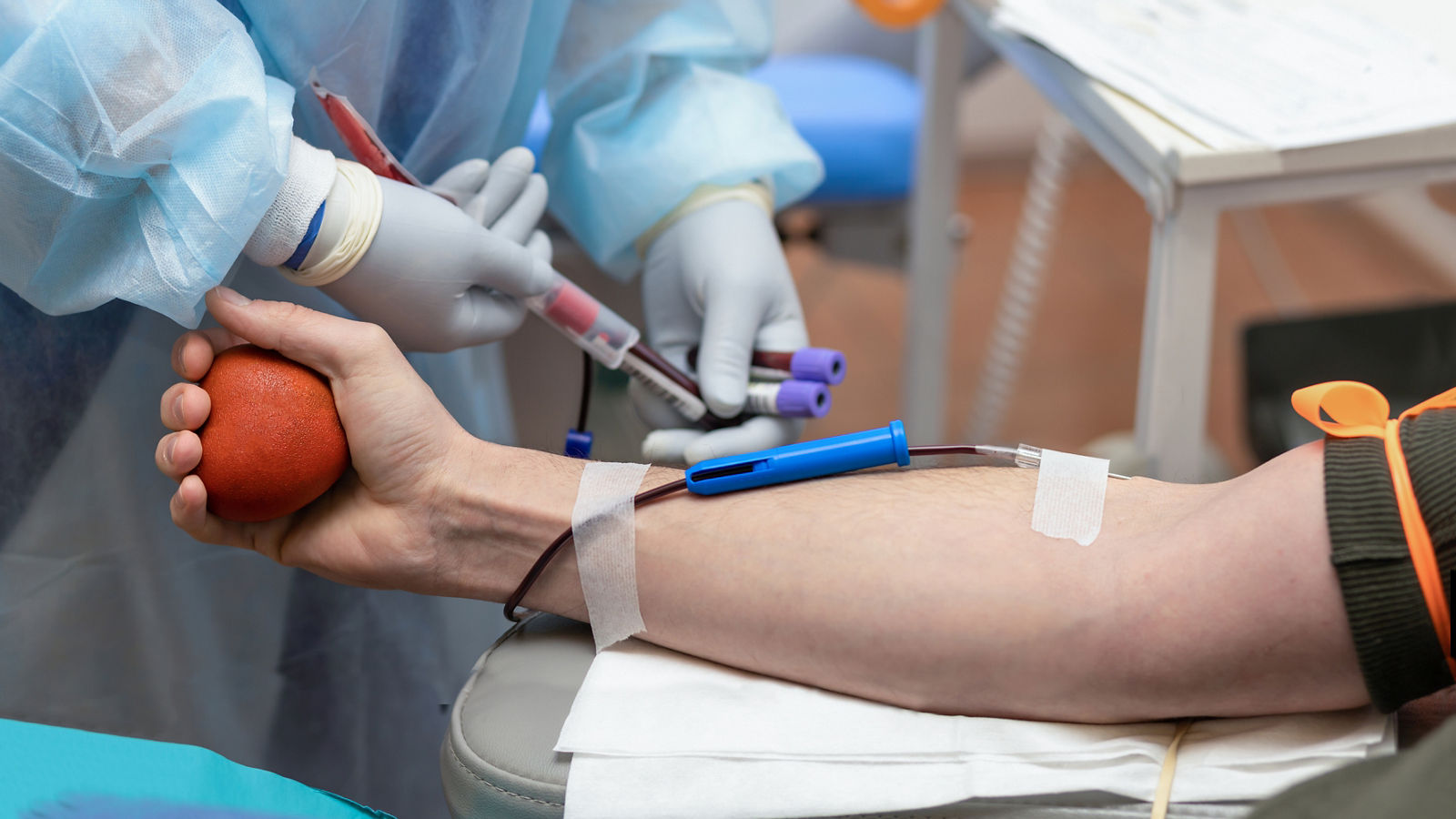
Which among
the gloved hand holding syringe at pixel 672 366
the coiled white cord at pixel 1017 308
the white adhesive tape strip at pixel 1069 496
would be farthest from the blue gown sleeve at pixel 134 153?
the coiled white cord at pixel 1017 308

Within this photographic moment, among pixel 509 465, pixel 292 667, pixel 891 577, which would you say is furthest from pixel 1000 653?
pixel 292 667

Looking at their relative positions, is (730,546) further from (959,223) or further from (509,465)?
(959,223)

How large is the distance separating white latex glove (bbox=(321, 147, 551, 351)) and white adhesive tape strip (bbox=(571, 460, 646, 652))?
0.16 meters

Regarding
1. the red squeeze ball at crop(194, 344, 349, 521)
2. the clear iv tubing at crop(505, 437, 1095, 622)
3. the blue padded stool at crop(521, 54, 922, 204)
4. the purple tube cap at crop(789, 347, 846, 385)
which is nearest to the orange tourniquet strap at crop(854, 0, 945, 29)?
the blue padded stool at crop(521, 54, 922, 204)

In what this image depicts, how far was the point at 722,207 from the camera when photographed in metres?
0.84

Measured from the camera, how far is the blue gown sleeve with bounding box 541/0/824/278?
840 mm

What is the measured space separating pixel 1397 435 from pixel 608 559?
0.42 meters

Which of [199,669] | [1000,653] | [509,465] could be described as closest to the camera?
[1000,653]

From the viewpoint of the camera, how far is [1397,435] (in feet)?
1.68

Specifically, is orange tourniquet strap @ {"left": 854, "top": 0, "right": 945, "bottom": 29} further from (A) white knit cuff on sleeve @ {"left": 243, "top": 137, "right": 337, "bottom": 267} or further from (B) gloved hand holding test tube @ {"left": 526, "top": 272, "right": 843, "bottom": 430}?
(A) white knit cuff on sleeve @ {"left": 243, "top": 137, "right": 337, "bottom": 267}

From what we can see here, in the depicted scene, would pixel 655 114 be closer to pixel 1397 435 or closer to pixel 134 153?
pixel 134 153

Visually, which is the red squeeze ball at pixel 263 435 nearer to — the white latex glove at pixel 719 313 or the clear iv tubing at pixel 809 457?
the clear iv tubing at pixel 809 457

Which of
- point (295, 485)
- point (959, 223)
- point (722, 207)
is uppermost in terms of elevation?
point (959, 223)

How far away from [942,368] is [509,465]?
1.05 metres
